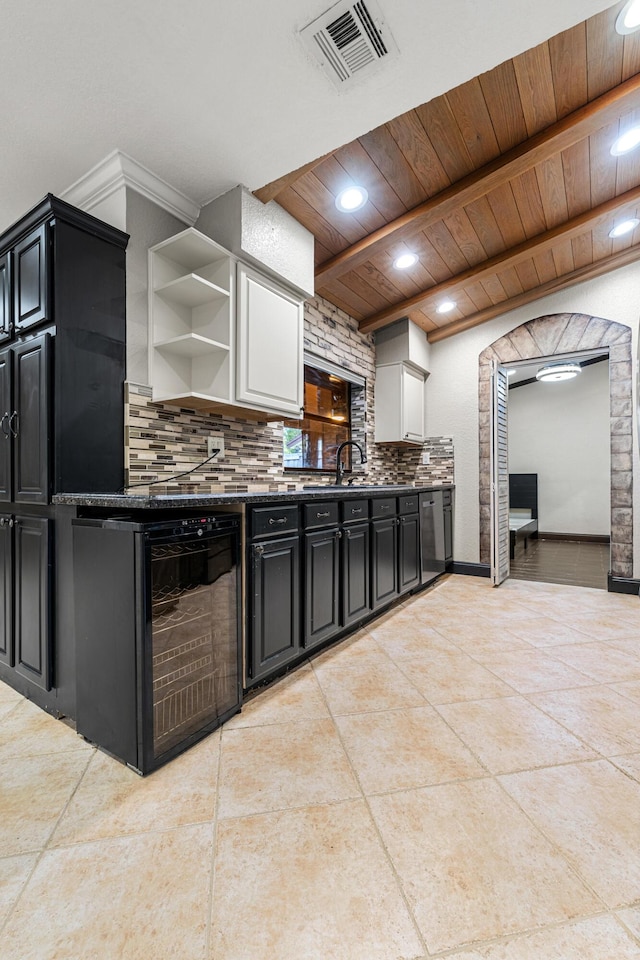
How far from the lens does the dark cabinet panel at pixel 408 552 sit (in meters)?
3.19

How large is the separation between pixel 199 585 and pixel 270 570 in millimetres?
423

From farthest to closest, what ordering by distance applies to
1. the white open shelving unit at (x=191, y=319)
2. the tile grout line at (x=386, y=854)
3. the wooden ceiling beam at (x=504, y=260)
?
the wooden ceiling beam at (x=504, y=260) < the white open shelving unit at (x=191, y=319) < the tile grout line at (x=386, y=854)

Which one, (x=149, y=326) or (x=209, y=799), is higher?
(x=149, y=326)

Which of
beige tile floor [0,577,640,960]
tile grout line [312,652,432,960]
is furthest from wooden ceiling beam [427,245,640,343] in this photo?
tile grout line [312,652,432,960]

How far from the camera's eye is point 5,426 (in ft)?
6.41

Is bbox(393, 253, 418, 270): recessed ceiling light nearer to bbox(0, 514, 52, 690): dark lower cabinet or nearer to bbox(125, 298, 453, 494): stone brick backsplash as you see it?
bbox(125, 298, 453, 494): stone brick backsplash

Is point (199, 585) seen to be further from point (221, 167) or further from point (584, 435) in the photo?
point (584, 435)

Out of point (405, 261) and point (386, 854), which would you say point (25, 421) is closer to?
point (386, 854)

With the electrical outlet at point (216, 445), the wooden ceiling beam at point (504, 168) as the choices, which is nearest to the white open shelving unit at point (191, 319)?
the electrical outlet at point (216, 445)

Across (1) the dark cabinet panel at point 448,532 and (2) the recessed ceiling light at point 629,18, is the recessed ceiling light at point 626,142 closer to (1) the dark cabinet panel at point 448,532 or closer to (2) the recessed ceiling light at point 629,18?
(2) the recessed ceiling light at point 629,18

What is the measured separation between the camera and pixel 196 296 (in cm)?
222

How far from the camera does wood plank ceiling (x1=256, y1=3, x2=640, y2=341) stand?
212 centimetres

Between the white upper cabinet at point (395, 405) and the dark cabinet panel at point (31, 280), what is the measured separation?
3.11 meters

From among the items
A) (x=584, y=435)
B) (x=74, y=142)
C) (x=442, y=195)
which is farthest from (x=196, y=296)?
(x=584, y=435)
